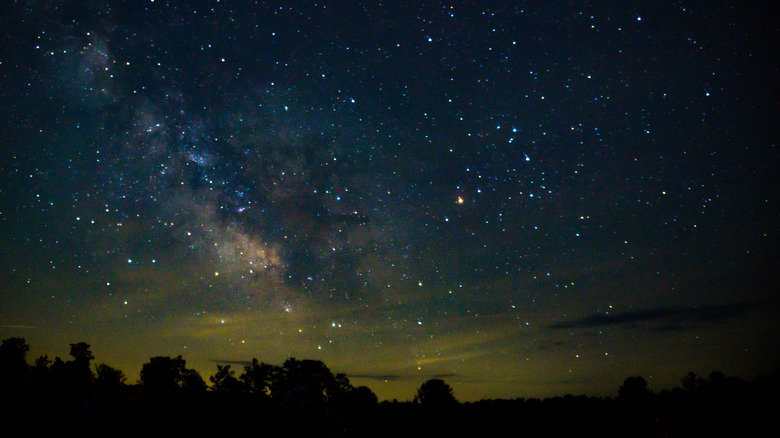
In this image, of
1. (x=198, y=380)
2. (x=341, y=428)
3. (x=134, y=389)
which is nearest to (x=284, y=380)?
(x=198, y=380)

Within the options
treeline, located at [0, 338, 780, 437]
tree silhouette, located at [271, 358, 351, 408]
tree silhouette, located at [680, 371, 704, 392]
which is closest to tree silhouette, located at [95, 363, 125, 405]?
treeline, located at [0, 338, 780, 437]

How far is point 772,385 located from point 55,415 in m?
72.8

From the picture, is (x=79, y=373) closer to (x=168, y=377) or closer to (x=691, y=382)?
(x=168, y=377)

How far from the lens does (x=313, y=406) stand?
93.0 ft

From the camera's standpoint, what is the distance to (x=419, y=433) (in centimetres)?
4856

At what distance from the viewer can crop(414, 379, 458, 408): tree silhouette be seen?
174 ft

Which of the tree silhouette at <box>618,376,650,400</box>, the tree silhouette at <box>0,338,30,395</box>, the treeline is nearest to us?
the treeline

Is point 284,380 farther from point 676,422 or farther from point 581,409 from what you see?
point 676,422

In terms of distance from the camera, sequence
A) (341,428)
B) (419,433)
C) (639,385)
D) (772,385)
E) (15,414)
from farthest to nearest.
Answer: (639,385) → (772,385) → (419,433) → (15,414) → (341,428)

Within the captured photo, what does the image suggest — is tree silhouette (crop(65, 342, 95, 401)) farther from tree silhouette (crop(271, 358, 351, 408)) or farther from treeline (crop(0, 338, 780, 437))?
tree silhouette (crop(271, 358, 351, 408))

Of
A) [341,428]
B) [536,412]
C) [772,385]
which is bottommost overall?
[536,412]

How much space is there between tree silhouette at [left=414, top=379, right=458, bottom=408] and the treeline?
4.9 inches

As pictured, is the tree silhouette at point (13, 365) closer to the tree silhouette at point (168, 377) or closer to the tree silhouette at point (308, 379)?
the tree silhouette at point (168, 377)

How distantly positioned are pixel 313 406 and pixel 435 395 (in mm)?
29577
